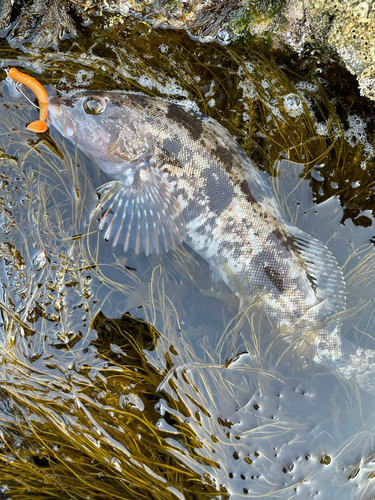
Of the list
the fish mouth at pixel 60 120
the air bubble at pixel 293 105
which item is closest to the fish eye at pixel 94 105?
the fish mouth at pixel 60 120

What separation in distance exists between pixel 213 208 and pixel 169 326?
129cm

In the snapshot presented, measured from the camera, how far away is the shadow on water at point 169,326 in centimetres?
297

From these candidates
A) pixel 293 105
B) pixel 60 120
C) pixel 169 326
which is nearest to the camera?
pixel 60 120

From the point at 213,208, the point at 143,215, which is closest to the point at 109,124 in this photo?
the point at 143,215

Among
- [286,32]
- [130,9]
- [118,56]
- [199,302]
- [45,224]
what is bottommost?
[45,224]

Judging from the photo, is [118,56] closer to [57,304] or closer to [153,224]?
[153,224]

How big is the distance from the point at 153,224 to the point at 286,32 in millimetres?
2382

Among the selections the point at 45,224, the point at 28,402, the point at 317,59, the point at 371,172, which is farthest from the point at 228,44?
the point at 28,402

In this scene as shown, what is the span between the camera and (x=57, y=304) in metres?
3.14

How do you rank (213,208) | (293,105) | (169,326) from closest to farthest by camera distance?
(213,208) < (169,326) < (293,105)

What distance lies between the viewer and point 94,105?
3.03 meters

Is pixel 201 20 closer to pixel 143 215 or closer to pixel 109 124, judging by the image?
pixel 109 124

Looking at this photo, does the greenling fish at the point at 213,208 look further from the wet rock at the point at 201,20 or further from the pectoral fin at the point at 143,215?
the wet rock at the point at 201,20

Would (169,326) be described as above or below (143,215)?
below
